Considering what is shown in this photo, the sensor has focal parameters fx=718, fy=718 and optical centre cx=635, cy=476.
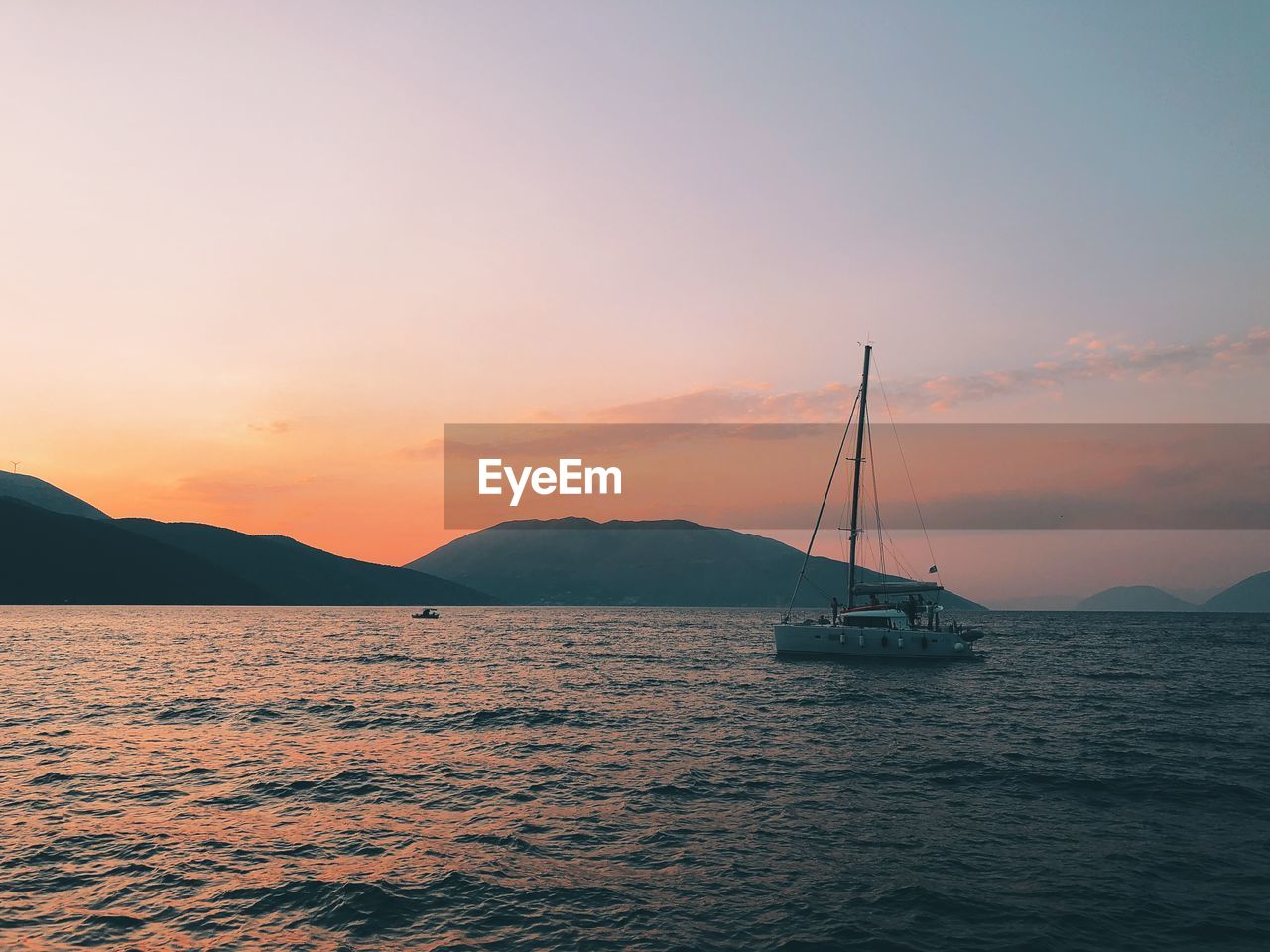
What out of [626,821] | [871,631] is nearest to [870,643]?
[871,631]

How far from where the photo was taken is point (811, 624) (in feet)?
219

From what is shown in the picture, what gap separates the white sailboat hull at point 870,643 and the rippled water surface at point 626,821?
16562mm

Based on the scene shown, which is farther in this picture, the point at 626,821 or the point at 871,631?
the point at 871,631

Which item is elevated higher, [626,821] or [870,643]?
[626,821]

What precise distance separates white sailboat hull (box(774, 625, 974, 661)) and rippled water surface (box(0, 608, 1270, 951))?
16562 millimetres

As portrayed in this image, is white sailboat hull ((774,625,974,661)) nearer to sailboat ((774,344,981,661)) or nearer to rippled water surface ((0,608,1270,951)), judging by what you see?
sailboat ((774,344,981,661))

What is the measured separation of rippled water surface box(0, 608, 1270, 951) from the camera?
14.2 m

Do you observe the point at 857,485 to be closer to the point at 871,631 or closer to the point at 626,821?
the point at 871,631

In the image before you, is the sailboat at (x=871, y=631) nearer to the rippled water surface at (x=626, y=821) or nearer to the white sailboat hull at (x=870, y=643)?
the white sailboat hull at (x=870, y=643)

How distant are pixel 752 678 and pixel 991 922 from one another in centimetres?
4434

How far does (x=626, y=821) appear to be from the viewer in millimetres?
20516

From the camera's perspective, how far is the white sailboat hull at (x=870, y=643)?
208 feet

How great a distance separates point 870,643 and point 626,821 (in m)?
48.0

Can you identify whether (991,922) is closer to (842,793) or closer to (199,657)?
(842,793)
